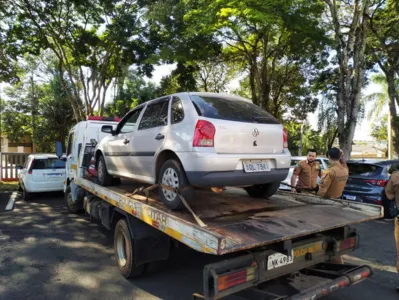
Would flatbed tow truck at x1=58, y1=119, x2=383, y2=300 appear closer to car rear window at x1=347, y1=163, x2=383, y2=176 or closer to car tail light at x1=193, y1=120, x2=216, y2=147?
car tail light at x1=193, y1=120, x2=216, y2=147

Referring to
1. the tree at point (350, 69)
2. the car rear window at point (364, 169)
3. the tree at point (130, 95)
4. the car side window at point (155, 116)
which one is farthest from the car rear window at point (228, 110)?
the tree at point (130, 95)

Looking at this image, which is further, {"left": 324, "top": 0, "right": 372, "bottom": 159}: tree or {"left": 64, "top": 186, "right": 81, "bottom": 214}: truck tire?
{"left": 324, "top": 0, "right": 372, "bottom": 159}: tree

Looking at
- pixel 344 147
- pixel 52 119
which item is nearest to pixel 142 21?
pixel 344 147

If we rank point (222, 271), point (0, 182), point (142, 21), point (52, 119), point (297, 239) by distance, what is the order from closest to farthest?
point (222, 271)
point (297, 239)
point (142, 21)
point (0, 182)
point (52, 119)

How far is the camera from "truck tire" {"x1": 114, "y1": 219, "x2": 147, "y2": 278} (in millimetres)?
4039

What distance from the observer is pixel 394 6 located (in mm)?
13477

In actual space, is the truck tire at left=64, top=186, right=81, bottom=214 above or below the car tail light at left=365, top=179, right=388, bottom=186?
below

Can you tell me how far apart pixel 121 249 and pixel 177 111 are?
2.04 metres

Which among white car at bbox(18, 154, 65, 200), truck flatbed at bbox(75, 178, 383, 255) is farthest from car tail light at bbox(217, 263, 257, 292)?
white car at bbox(18, 154, 65, 200)

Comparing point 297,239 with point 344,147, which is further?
point 344,147

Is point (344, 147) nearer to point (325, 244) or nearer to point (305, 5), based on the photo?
point (305, 5)

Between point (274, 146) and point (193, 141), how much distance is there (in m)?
1.11

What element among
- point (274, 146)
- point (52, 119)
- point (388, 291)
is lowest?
point (388, 291)

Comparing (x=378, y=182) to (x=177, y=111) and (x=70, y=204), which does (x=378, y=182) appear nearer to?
(x=177, y=111)
